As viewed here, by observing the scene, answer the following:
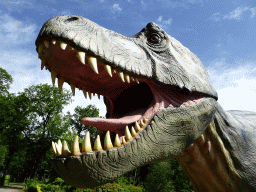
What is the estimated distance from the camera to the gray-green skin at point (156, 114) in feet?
4.74

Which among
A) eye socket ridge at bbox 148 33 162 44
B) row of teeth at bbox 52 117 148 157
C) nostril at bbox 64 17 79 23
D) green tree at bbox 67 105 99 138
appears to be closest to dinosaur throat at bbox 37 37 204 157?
row of teeth at bbox 52 117 148 157

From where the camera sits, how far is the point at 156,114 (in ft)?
5.97

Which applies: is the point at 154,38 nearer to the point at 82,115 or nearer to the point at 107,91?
the point at 107,91

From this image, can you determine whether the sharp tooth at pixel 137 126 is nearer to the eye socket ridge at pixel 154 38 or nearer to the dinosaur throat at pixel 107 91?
the dinosaur throat at pixel 107 91

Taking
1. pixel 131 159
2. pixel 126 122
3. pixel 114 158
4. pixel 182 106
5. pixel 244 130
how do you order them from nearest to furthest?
pixel 114 158
pixel 131 159
pixel 126 122
pixel 182 106
pixel 244 130

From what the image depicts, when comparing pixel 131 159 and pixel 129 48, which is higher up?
pixel 129 48

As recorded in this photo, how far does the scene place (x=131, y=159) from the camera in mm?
1556

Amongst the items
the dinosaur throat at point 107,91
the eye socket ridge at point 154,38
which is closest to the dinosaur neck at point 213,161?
the dinosaur throat at point 107,91

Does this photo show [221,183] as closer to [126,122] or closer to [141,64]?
[126,122]

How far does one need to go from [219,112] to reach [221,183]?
0.89 metres

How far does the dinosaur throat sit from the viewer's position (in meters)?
1.50

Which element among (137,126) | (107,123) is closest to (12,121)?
(107,123)

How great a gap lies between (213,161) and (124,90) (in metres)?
1.44

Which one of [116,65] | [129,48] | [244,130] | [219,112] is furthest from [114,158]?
[244,130]
